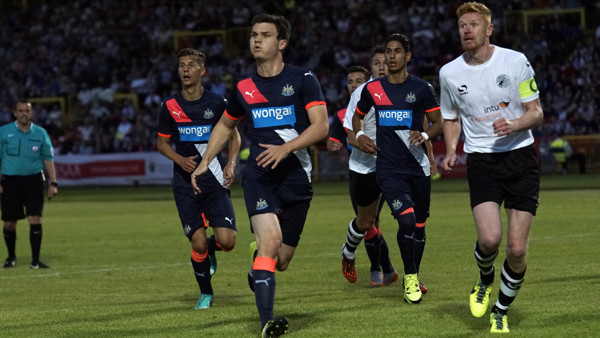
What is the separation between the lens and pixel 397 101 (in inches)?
439

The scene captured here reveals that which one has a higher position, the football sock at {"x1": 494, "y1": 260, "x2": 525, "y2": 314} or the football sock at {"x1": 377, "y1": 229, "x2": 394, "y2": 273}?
the football sock at {"x1": 494, "y1": 260, "x2": 525, "y2": 314}

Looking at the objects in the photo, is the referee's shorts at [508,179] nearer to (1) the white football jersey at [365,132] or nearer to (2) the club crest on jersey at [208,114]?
(2) the club crest on jersey at [208,114]

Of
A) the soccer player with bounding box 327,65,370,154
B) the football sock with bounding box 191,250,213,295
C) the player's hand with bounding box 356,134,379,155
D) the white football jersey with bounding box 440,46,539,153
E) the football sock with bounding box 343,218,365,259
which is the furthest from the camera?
the soccer player with bounding box 327,65,370,154

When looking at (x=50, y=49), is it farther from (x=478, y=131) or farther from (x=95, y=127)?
(x=478, y=131)

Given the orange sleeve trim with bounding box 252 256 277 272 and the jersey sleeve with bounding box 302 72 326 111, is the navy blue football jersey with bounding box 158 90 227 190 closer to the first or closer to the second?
the jersey sleeve with bounding box 302 72 326 111

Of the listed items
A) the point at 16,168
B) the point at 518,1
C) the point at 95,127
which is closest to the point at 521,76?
the point at 16,168

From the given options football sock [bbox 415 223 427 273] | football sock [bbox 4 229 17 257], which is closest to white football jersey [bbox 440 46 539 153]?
football sock [bbox 415 223 427 273]

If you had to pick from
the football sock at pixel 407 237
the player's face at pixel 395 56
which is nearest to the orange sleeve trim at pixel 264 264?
the football sock at pixel 407 237

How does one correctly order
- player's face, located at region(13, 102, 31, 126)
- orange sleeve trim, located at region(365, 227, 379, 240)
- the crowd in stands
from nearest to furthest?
orange sleeve trim, located at region(365, 227, 379, 240), player's face, located at region(13, 102, 31, 126), the crowd in stands

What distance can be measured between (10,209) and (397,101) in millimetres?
7675

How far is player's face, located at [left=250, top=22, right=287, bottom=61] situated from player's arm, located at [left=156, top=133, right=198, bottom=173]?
7.65ft

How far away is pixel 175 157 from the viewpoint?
1080 centimetres

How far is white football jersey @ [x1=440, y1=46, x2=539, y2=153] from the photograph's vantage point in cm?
832

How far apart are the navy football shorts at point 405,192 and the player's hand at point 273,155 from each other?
280cm
